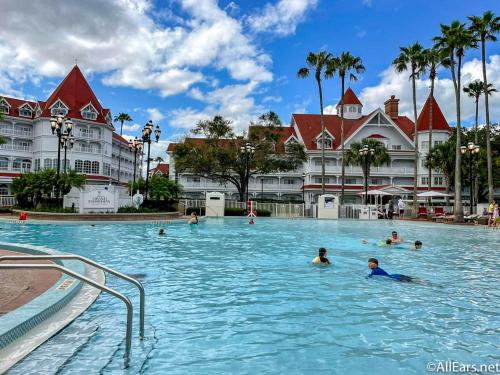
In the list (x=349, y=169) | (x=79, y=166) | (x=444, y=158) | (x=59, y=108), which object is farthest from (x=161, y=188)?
(x=444, y=158)

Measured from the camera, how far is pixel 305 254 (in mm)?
15219

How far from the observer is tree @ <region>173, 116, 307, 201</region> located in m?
45.6

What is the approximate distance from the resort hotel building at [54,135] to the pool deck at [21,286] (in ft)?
177

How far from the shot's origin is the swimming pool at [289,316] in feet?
16.9

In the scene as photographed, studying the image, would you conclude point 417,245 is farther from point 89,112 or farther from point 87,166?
point 89,112

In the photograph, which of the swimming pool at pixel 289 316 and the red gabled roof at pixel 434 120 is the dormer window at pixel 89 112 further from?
the red gabled roof at pixel 434 120

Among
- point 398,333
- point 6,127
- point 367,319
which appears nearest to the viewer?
A: point 398,333

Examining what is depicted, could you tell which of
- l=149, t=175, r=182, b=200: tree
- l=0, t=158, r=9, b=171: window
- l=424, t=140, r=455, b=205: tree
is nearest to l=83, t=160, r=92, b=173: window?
l=0, t=158, r=9, b=171: window

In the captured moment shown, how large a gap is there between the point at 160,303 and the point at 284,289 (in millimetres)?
3015

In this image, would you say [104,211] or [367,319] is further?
[104,211]

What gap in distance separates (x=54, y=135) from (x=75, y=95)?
7.68 meters

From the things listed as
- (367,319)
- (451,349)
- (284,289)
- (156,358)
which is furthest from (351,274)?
(156,358)

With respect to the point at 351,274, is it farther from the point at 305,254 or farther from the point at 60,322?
the point at 60,322

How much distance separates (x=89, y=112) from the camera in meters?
60.9
